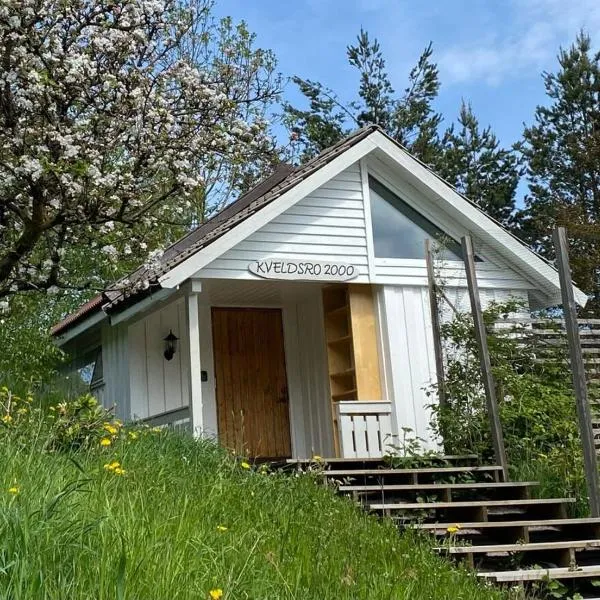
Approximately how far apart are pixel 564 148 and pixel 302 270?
63.5ft

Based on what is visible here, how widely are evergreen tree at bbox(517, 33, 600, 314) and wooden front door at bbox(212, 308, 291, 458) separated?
1496cm

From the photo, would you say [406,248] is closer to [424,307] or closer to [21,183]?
[424,307]

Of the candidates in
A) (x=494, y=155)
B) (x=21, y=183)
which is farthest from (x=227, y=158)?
(x=494, y=155)

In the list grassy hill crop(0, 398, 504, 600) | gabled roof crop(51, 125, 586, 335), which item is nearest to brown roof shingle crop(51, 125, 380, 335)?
gabled roof crop(51, 125, 586, 335)

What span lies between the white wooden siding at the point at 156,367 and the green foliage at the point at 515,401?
3.34 m

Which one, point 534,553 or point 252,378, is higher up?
point 252,378

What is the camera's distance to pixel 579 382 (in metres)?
7.60

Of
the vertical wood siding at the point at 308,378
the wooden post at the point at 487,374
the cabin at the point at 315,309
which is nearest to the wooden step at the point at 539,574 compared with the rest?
the wooden post at the point at 487,374

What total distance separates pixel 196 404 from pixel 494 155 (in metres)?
21.7

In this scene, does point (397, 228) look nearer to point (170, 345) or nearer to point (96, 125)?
point (170, 345)

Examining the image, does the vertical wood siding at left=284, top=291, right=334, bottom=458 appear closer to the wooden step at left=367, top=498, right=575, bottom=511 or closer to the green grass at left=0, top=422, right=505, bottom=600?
the wooden step at left=367, top=498, right=575, bottom=511

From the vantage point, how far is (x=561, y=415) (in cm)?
909

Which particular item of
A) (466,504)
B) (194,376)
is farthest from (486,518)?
(194,376)

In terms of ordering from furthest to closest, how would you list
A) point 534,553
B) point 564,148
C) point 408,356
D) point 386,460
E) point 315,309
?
point 564,148 → point 315,309 → point 408,356 → point 386,460 → point 534,553
